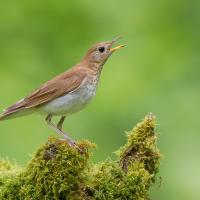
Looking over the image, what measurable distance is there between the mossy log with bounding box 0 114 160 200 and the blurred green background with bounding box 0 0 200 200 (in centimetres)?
155

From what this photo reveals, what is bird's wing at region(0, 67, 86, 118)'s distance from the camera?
399 inches

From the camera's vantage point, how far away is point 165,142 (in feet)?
37.3

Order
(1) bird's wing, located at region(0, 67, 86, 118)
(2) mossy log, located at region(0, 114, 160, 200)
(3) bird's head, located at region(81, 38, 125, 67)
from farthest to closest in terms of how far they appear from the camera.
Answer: (3) bird's head, located at region(81, 38, 125, 67) < (1) bird's wing, located at region(0, 67, 86, 118) < (2) mossy log, located at region(0, 114, 160, 200)

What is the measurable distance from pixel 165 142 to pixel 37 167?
3.00 metres

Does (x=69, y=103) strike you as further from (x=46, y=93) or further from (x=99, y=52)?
(x=99, y=52)

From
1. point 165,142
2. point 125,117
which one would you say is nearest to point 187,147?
point 165,142

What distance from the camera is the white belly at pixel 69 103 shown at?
10.1 meters

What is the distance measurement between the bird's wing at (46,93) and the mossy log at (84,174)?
1.12 meters

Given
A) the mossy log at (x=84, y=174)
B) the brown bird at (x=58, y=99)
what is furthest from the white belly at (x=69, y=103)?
the mossy log at (x=84, y=174)

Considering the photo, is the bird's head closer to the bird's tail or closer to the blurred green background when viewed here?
the blurred green background

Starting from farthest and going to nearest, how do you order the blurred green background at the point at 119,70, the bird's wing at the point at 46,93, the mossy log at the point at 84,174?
1. the blurred green background at the point at 119,70
2. the bird's wing at the point at 46,93
3. the mossy log at the point at 84,174

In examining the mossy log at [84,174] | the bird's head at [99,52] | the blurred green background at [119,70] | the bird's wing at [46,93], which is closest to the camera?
the mossy log at [84,174]

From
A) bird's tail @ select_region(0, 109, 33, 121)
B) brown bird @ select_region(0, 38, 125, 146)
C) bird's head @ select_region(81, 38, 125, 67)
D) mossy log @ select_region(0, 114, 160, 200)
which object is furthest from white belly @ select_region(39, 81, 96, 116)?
Result: mossy log @ select_region(0, 114, 160, 200)

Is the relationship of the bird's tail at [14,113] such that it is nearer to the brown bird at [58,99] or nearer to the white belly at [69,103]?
the brown bird at [58,99]
